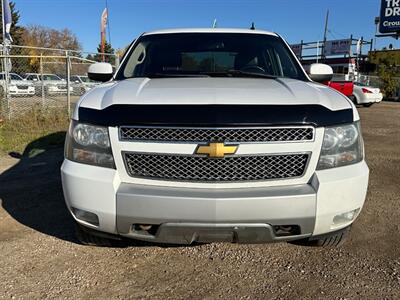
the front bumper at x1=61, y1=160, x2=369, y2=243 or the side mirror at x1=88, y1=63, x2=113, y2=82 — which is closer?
the front bumper at x1=61, y1=160, x2=369, y2=243

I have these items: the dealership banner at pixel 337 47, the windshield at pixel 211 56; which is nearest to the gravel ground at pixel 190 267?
the windshield at pixel 211 56

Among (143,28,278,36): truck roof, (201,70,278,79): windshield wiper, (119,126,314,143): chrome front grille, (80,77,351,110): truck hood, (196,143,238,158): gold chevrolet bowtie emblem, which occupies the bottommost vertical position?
(196,143,238,158): gold chevrolet bowtie emblem

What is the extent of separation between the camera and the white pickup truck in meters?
2.53

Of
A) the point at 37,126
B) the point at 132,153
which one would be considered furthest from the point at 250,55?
the point at 37,126

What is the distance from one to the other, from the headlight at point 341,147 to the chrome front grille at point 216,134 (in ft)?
0.48

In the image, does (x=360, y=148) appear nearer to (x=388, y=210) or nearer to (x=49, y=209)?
(x=388, y=210)

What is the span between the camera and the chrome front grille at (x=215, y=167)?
2604 millimetres

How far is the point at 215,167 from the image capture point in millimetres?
2602

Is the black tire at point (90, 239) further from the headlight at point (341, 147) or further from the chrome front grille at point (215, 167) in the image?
the headlight at point (341, 147)

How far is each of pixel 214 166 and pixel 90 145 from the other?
82 cm

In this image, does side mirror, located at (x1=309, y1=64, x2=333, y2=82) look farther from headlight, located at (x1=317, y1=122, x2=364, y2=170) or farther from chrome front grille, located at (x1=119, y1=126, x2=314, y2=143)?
chrome front grille, located at (x1=119, y1=126, x2=314, y2=143)

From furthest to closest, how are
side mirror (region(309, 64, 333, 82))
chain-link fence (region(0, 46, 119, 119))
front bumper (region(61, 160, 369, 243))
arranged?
chain-link fence (region(0, 46, 119, 119)), side mirror (region(309, 64, 333, 82)), front bumper (region(61, 160, 369, 243))

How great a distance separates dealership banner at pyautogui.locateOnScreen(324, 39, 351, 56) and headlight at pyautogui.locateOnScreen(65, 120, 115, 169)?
176 ft

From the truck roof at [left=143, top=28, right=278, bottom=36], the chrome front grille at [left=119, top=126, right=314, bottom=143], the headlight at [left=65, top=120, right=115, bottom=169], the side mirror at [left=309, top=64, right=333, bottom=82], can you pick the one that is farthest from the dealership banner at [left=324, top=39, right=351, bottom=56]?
the headlight at [left=65, top=120, right=115, bottom=169]
